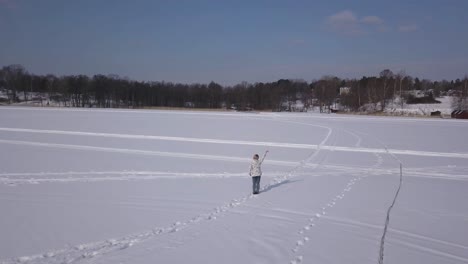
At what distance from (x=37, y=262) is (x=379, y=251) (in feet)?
18.1

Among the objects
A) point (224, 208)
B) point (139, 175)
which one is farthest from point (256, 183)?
point (139, 175)

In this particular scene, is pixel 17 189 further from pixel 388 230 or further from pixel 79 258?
pixel 388 230

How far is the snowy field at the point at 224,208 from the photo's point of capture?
20.6ft

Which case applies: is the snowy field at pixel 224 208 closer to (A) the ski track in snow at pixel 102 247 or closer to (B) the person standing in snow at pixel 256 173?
(A) the ski track in snow at pixel 102 247

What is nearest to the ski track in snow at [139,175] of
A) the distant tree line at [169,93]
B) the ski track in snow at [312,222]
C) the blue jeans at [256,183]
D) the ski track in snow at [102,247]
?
the ski track in snow at [312,222]

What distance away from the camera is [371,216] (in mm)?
8367

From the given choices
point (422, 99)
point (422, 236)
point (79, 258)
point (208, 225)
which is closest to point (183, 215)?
point (208, 225)

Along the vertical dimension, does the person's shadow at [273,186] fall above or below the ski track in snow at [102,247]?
below

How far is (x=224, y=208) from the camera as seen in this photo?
8.83 meters

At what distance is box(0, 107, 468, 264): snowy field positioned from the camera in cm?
628

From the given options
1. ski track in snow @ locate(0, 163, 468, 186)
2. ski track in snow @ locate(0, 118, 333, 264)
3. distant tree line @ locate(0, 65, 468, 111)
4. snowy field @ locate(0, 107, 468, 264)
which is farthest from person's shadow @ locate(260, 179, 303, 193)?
distant tree line @ locate(0, 65, 468, 111)

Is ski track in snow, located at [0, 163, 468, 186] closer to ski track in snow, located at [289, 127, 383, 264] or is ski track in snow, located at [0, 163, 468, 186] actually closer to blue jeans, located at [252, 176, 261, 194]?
ski track in snow, located at [289, 127, 383, 264]

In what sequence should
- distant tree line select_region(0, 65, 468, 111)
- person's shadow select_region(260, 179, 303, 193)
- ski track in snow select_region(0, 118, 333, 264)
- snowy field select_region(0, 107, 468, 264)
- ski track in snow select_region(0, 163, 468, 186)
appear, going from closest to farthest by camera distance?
1. ski track in snow select_region(0, 118, 333, 264)
2. snowy field select_region(0, 107, 468, 264)
3. person's shadow select_region(260, 179, 303, 193)
4. ski track in snow select_region(0, 163, 468, 186)
5. distant tree line select_region(0, 65, 468, 111)

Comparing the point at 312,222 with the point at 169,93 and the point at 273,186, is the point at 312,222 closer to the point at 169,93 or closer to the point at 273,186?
the point at 273,186
